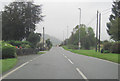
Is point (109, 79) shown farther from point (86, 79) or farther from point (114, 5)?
point (114, 5)

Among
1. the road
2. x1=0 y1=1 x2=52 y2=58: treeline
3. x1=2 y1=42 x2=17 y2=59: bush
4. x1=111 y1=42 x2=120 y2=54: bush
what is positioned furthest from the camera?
x1=111 y1=42 x2=120 y2=54: bush

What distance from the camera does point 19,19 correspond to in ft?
108

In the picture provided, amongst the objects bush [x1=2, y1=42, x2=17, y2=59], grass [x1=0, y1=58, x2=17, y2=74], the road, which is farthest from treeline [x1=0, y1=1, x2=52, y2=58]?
the road

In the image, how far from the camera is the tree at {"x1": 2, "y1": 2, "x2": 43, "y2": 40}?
32.0 metres

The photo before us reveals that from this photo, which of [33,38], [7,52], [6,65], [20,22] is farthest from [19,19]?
[6,65]

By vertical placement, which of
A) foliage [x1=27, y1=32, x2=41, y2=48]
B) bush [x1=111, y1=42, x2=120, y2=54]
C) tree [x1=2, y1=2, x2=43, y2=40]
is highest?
tree [x1=2, y1=2, x2=43, y2=40]

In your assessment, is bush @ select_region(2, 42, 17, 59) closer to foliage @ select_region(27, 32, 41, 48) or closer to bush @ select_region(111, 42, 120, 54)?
foliage @ select_region(27, 32, 41, 48)

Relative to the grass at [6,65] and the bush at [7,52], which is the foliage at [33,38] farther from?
the grass at [6,65]

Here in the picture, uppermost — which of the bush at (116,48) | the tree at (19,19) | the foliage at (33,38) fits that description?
the tree at (19,19)

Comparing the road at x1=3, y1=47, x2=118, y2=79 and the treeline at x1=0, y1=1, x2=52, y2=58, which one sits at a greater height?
the treeline at x1=0, y1=1, x2=52, y2=58

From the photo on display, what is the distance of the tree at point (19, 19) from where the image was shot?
3198 cm

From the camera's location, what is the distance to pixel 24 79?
7.31 metres

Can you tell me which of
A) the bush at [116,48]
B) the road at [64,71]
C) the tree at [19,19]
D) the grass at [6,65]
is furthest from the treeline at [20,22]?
the road at [64,71]

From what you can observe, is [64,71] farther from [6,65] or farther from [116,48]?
[116,48]
